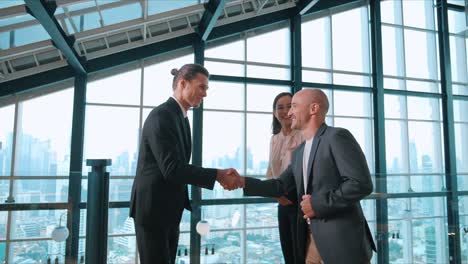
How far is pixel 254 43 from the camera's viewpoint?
9.95m

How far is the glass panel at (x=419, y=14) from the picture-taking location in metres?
11.4

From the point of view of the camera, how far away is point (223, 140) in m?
9.44

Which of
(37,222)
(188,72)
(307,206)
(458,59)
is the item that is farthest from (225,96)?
(458,59)

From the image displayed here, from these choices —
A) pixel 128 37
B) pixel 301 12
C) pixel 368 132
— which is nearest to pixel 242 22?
pixel 301 12

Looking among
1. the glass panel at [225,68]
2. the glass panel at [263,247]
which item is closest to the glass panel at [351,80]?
the glass panel at [225,68]

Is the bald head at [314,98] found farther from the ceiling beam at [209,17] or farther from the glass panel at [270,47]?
the glass panel at [270,47]

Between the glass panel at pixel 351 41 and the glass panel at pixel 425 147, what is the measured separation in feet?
8.40

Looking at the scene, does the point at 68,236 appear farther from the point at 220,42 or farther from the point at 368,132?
the point at 368,132

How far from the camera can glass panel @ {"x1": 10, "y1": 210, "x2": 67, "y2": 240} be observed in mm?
2381

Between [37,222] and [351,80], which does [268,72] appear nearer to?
[351,80]

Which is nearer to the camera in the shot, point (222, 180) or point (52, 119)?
point (222, 180)

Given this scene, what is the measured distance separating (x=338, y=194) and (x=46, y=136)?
8597mm

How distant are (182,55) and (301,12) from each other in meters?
3.56

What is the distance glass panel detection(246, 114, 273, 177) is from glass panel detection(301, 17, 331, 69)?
2.19 meters
